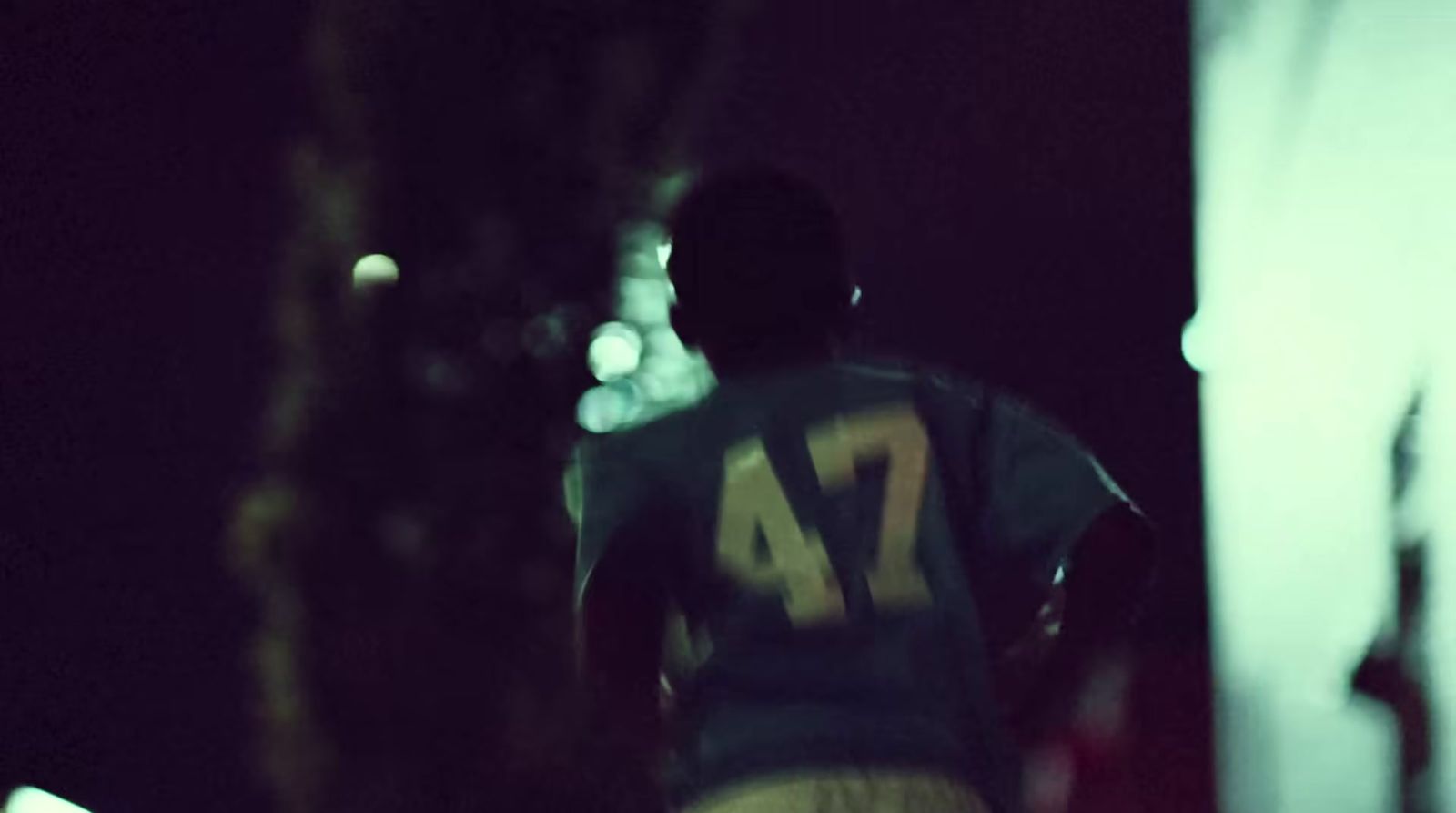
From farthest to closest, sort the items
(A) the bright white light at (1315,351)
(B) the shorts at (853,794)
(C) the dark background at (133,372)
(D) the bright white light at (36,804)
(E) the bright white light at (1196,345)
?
(C) the dark background at (133,372), (E) the bright white light at (1196,345), (A) the bright white light at (1315,351), (D) the bright white light at (36,804), (B) the shorts at (853,794)

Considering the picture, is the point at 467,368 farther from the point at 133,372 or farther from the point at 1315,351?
the point at 1315,351

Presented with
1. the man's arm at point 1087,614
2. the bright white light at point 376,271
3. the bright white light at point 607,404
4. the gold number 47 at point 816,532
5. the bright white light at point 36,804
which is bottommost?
the bright white light at point 36,804

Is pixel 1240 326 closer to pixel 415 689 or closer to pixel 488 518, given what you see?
pixel 488 518

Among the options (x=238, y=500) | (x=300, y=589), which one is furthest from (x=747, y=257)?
(x=238, y=500)

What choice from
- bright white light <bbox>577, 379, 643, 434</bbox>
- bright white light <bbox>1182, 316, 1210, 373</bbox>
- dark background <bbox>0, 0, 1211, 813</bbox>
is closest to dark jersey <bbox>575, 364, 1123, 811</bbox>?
bright white light <bbox>1182, 316, 1210, 373</bbox>

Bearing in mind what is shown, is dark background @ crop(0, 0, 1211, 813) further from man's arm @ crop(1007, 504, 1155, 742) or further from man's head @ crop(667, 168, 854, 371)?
man's arm @ crop(1007, 504, 1155, 742)

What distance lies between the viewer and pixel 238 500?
4875 millimetres

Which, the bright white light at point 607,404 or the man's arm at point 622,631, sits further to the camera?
the bright white light at point 607,404

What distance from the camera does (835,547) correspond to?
1.24 meters

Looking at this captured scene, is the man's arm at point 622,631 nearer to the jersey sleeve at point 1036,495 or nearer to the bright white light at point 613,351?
the jersey sleeve at point 1036,495

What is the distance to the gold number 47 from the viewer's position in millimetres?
1224

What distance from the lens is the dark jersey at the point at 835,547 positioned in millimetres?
1189

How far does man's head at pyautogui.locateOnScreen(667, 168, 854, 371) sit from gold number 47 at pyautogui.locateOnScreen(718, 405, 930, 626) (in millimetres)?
120

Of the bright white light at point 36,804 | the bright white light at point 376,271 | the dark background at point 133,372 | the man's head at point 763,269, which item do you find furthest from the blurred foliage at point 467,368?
the man's head at point 763,269
